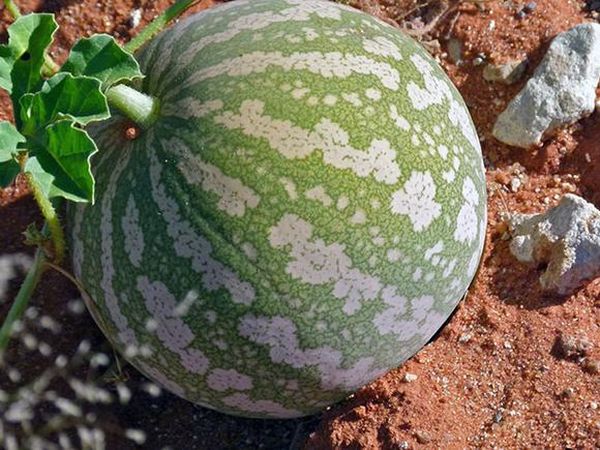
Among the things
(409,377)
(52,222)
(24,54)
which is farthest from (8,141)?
(409,377)

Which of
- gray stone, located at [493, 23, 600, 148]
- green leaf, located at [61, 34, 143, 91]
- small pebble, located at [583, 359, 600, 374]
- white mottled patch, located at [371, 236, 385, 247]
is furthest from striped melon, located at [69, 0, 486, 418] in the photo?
gray stone, located at [493, 23, 600, 148]

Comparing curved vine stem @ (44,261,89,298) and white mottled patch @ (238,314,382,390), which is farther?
curved vine stem @ (44,261,89,298)

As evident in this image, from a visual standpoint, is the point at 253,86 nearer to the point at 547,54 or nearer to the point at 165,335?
the point at 165,335

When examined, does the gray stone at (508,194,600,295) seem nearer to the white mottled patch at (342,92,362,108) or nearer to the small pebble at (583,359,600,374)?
the small pebble at (583,359,600,374)

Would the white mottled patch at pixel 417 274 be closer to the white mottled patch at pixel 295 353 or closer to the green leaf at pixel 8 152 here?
the white mottled patch at pixel 295 353

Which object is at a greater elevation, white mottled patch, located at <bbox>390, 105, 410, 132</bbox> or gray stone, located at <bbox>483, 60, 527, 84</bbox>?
white mottled patch, located at <bbox>390, 105, 410, 132</bbox>

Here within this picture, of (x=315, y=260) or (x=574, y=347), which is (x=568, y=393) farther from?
(x=315, y=260)

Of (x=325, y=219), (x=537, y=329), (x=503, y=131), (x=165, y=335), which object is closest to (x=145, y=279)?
(x=165, y=335)
